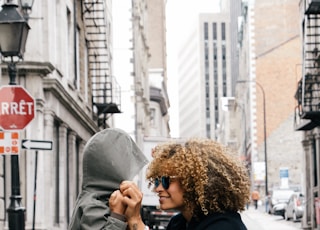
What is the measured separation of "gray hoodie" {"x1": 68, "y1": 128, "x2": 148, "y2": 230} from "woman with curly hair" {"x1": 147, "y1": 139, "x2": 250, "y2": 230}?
14cm

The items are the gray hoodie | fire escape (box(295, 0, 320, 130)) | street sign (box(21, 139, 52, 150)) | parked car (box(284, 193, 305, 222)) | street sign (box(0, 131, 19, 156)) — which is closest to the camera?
the gray hoodie

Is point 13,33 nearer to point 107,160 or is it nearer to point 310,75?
point 107,160

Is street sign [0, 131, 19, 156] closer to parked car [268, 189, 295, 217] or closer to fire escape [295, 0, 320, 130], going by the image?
fire escape [295, 0, 320, 130]

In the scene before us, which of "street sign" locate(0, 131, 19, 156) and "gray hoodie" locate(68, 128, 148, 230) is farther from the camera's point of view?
"street sign" locate(0, 131, 19, 156)

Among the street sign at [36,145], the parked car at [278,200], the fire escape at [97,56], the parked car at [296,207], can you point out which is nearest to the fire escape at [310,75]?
the fire escape at [97,56]

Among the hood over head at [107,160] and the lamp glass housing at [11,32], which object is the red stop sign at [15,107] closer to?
the lamp glass housing at [11,32]

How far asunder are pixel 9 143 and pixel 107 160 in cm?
872

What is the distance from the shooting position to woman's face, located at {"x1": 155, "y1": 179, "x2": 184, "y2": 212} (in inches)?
146

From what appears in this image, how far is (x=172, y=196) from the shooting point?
3.73 m

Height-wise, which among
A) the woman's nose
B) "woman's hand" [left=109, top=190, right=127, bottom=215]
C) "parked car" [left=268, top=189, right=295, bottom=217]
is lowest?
"parked car" [left=268, top=189, right=295, bottom=217]

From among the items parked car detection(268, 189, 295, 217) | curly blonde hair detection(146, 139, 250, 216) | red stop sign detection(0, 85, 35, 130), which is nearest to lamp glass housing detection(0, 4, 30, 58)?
red stop sign detection(0, 85, 35, 130)

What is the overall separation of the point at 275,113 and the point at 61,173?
5526cm

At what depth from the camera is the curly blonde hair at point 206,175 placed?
12.1 feet

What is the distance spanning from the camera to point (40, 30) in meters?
20.9
